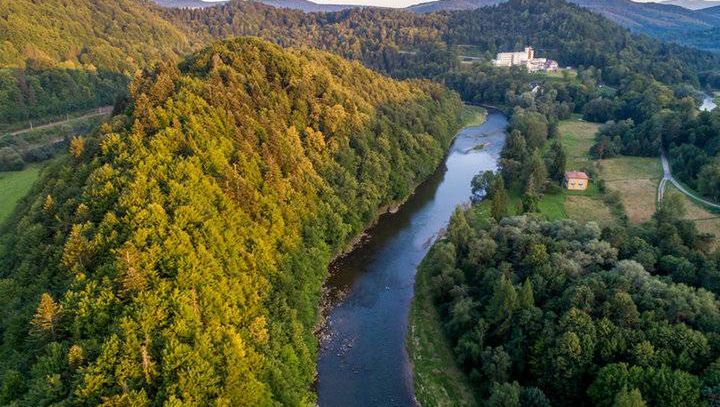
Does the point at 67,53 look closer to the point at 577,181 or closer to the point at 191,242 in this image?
the point at 191,242

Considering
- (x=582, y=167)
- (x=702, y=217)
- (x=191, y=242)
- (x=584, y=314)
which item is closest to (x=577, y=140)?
(x=582, y=167)

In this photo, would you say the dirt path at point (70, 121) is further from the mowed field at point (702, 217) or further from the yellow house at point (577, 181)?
the mowed field at point (702, 217)

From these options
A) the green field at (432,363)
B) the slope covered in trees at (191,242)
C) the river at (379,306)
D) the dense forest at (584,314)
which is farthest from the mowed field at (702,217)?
the slope covered in trees at (191,242)

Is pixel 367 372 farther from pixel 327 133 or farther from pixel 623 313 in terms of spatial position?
pixel 327 133

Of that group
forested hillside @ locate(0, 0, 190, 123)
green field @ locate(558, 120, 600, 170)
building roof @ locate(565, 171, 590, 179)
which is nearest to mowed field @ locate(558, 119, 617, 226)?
green field @ locate(558, 120, 600, 170)

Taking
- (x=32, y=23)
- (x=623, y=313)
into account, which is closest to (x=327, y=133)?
(x=623, y=313)

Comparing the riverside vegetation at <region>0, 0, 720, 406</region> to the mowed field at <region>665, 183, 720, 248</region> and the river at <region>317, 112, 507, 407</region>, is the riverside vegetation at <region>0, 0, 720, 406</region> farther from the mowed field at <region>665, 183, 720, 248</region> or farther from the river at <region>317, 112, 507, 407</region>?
the mowed field at <region>665, 183, 720, 248</region>
